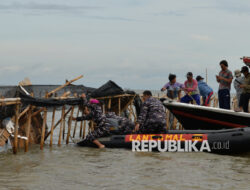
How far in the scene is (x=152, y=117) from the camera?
40.7 ft

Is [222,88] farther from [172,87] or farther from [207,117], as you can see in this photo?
[172,87]

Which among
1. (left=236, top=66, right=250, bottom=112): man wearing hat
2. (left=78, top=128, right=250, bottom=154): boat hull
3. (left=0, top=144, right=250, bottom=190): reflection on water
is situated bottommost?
(left=0, top=144, right=250, bottom=190): reflection on water

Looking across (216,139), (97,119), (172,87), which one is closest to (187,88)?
(172,87)

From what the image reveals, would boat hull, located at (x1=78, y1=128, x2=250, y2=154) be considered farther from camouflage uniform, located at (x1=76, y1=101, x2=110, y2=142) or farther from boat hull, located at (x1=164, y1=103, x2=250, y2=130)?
boat hull, located at (x1=164, y1=103, x2=250, y2=130)

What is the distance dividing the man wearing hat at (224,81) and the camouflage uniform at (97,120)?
3632 millimetres

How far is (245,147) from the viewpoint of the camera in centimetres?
1212

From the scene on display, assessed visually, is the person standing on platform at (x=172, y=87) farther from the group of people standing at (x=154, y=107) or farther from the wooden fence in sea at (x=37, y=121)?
the wooden fence in sea at (x=37, y=121)

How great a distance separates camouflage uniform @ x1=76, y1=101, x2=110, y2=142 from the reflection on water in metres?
0.69

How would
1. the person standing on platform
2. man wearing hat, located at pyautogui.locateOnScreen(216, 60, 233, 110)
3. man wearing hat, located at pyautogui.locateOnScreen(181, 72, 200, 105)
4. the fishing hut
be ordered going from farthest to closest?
the person standing on platform < man wearing hat, located at pyautogui.locateOnScreen(181, 72, 200, 105) < man wearing hat, located at pyautogui.locateOnScreen(216, 60, 233, 110) < the fishing hut

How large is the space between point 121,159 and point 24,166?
2349 millimetres

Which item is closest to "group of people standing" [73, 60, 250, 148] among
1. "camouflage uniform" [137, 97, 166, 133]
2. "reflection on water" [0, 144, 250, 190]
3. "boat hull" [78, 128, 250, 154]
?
"camouflage uniform" [137, 97, 166, 133]

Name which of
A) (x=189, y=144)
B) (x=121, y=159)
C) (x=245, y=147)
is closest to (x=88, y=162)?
(x=121, y=159)

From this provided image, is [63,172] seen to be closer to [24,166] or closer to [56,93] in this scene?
[24,166]

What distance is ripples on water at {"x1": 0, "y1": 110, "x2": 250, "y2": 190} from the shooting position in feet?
26.9
